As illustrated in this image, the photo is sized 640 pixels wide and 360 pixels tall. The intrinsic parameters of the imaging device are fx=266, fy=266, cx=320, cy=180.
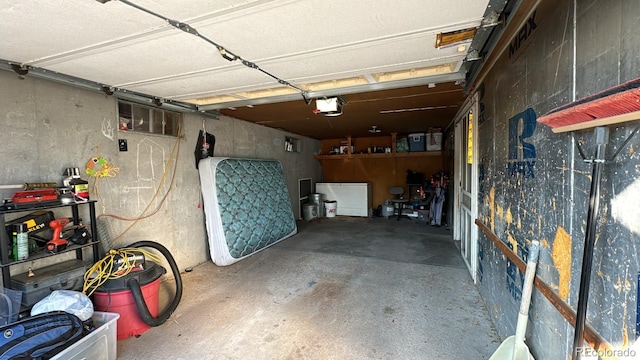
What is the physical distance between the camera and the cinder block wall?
32.4 inches

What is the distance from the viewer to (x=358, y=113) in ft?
14.1

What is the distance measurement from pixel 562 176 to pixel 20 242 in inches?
129

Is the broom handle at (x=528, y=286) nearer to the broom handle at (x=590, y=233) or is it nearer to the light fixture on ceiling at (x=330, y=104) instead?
the broom handle at (x=590, y=233)

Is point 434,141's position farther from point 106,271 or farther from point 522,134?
point 106,271

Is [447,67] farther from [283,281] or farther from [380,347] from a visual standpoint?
[283,281]

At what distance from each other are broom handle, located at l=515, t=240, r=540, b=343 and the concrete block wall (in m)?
3.42

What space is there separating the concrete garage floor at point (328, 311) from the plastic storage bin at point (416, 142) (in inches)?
120

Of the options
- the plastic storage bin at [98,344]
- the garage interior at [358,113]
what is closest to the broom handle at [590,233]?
the garage interior at [358,113]

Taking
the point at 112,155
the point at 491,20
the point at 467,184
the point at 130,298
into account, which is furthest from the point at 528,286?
the point at 112,155

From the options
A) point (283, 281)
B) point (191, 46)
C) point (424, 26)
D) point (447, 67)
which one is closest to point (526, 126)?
point (424, 26)

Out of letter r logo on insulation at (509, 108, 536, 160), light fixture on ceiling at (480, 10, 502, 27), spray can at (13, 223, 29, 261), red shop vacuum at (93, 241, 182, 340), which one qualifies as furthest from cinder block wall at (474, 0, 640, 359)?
spray can at (13, 223, 29, 261)

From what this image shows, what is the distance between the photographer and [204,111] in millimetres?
3633

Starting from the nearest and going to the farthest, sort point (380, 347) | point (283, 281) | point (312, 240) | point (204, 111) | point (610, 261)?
point (610, 261) < point (380, 347) < point (283, 281) < point (204, 111) < point (312, 240)

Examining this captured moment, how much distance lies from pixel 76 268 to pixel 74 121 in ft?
4.23
